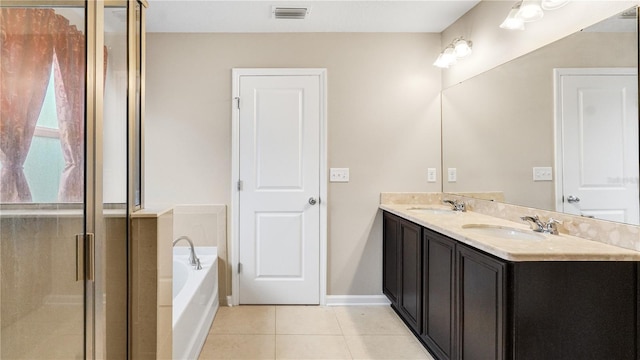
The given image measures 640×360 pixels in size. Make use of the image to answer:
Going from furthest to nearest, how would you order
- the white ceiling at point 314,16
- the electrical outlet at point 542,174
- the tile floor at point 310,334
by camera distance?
the white ceiling at point 314,16 → the tile floor at point 310,334 → the electrical outlet at point 542,174

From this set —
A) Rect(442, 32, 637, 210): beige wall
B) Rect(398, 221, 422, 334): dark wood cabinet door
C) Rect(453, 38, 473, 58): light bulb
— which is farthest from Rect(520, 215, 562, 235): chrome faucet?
Rect(453, 38, 473, 58): light bulb

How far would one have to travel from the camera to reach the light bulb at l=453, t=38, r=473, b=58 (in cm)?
261

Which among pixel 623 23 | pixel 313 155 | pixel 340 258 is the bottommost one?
pixel 340 258

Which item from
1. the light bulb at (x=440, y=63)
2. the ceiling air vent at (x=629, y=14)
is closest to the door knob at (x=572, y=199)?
the ceiling air vent at (x=629, y=14)

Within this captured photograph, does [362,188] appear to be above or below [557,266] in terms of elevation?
above

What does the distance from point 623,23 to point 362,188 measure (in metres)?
2.01

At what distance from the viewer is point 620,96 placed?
1503mm

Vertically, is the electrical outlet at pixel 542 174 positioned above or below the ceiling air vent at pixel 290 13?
below

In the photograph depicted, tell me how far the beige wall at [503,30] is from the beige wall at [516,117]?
0.07 metres

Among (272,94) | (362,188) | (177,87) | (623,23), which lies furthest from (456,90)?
(177,87)

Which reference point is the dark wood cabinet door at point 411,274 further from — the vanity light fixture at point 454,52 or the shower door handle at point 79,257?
the shower door handle at point 79,257

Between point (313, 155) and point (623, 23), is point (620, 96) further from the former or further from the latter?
point (313, 155)

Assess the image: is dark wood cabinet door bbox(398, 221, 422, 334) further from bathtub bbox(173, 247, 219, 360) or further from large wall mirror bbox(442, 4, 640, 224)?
bathtub bbox(173, 247, 219, 360)

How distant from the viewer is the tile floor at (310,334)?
2.23m
